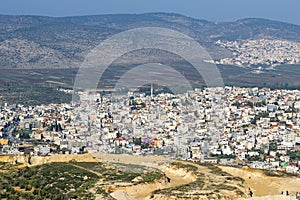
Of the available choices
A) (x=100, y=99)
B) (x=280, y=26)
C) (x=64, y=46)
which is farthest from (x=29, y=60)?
(x=280, y=26)

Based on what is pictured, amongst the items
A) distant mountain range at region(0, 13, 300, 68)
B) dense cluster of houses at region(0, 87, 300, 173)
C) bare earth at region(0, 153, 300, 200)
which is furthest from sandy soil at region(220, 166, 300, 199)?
distant mountain range at region(0, 13, 300, 68)

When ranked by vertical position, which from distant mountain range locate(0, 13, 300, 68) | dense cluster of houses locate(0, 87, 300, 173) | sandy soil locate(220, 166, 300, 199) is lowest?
sandy soil locate(220, 166, 300, 199)

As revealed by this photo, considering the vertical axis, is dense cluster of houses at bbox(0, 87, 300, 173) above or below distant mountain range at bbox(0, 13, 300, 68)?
below

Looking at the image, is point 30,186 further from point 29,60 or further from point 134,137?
point 29,60

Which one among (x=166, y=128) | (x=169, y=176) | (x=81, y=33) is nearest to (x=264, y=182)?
(x=169, y=176)

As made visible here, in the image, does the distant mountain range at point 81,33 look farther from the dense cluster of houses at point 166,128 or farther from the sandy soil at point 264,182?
the sandy soil at point 264,182

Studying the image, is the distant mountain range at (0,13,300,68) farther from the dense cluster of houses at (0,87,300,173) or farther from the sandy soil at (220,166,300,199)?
the sandy soil at (220,166,300,199)
